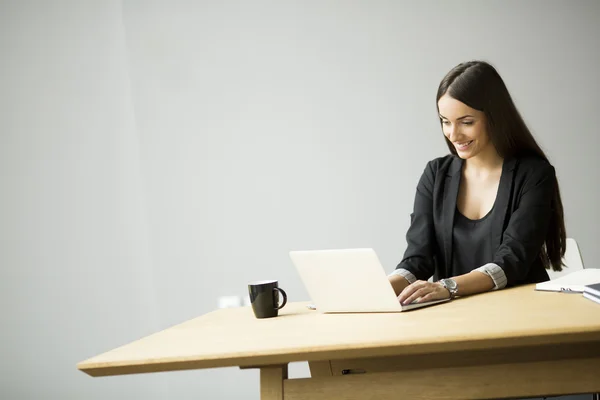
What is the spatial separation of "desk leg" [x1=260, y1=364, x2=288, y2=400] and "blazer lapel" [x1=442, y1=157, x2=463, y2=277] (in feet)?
3.37

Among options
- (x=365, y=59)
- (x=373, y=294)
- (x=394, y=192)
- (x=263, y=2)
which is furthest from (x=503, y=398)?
(x=263, y=2)

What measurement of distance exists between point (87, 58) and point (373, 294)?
286cm

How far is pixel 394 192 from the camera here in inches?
141

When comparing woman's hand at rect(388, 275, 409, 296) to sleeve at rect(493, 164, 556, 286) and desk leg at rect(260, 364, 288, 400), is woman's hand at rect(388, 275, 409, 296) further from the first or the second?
desk leg at rect(260, 364, 288, 400)

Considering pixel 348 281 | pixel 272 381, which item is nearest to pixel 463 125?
pixel 348 281

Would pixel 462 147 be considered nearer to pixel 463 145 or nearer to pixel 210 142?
pixel 463 145

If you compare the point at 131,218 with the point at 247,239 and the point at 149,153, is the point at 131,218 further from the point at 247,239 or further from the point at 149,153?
the point at 247,239

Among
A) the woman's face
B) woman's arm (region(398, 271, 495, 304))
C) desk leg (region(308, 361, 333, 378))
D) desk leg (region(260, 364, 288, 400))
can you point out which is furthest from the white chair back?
desk leg (region(260, 364, 288, 400))

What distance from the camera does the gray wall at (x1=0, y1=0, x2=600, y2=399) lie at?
3.53 metres

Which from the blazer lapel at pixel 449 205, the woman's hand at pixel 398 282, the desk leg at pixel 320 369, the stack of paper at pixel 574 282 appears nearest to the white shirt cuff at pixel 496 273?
the stack of paper at pixel 574 282

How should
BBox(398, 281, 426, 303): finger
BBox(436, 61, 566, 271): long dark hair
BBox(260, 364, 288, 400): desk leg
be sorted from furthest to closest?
1. BBox(436, 61, 566, 271): long dark hair
2. BBox(398, 281, 426, 303): finger
3. BBox(260, 364, 288, 400): desk leg

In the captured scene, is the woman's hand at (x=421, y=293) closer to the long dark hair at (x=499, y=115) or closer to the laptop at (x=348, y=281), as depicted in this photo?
the laptop at (x=348, y=281)

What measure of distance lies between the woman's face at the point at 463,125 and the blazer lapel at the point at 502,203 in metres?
0.11

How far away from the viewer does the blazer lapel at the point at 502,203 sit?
2014 millimetres
